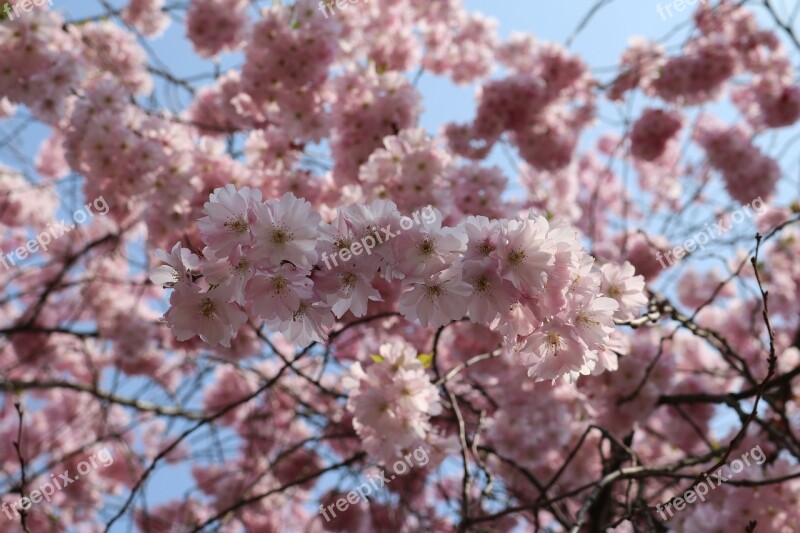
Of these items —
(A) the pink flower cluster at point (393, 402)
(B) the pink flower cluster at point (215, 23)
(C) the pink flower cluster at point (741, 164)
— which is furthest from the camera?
(C) the pink flower cluster at point (741, 164)

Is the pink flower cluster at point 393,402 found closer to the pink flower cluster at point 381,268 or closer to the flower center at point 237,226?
the pink flower cluster at point 381,268

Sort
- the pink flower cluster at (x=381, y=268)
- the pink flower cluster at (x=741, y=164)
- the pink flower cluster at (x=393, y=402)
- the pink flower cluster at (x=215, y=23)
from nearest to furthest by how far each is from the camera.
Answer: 1. the pink flower cluster at (x=381, y=268)
2. the pink flower cluster at (x=393, y=402)
3. the pink flower cluster at (x=215, y=23)
4. the pink flower cluster at (x=741, y=164)

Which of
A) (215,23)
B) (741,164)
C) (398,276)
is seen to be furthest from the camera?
(741,164)

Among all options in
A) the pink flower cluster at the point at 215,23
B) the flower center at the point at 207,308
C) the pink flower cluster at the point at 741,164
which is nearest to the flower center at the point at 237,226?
the flower center at the point at 207,308

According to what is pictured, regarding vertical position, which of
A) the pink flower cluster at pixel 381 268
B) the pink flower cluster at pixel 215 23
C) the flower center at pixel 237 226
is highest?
the pink flower cluster at pixel 215 23

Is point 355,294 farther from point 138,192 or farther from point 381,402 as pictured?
point 138,192

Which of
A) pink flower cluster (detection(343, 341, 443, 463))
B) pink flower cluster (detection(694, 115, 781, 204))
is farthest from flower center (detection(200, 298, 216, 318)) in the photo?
pink flower cluster (detection(694, 115, 781, 204))

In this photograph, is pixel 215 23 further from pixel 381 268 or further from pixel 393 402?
pixel 381 268

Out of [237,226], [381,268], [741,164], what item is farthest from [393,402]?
[741,164]

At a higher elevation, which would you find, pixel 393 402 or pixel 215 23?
pixel 215 23

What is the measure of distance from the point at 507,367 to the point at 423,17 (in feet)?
14.0

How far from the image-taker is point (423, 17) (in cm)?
666

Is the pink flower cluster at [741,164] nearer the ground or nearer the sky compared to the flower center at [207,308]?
nearer the sky

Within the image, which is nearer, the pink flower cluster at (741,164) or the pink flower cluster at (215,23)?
the pink flower cluster at (215,23)
